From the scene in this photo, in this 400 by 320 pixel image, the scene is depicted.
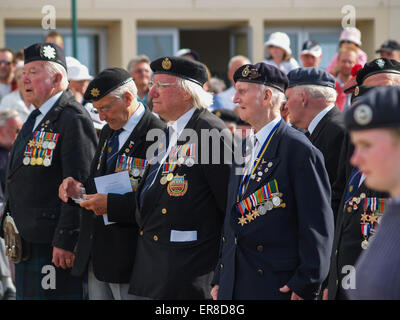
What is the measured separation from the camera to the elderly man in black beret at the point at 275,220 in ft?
12.6

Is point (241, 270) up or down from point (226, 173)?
down

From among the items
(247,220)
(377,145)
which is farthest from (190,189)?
(377,145)

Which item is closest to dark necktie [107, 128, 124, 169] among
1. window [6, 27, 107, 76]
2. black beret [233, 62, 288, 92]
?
black beret [233, 62, 288, 92]

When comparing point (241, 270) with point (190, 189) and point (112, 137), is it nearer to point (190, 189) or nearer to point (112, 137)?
point (190, 189)

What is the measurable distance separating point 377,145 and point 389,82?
259 centimetres

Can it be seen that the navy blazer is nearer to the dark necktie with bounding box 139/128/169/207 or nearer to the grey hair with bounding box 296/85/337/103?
the dark necktie with bounding box 139/128/169/207

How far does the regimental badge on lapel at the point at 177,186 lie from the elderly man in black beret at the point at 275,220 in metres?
0.42

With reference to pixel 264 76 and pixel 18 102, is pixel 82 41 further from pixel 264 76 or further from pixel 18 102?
pixel 264 76

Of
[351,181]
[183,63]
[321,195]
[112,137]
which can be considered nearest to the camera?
[321,195]

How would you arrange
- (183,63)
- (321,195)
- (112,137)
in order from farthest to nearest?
1. (112,137)
2. (183,63)
3. (321,195)

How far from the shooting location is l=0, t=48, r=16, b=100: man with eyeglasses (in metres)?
10.2

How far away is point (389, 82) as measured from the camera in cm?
479

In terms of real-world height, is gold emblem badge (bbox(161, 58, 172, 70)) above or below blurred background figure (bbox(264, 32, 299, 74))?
below

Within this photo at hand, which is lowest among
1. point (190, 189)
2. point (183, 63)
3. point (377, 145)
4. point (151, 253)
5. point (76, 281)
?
point (76, 281)
